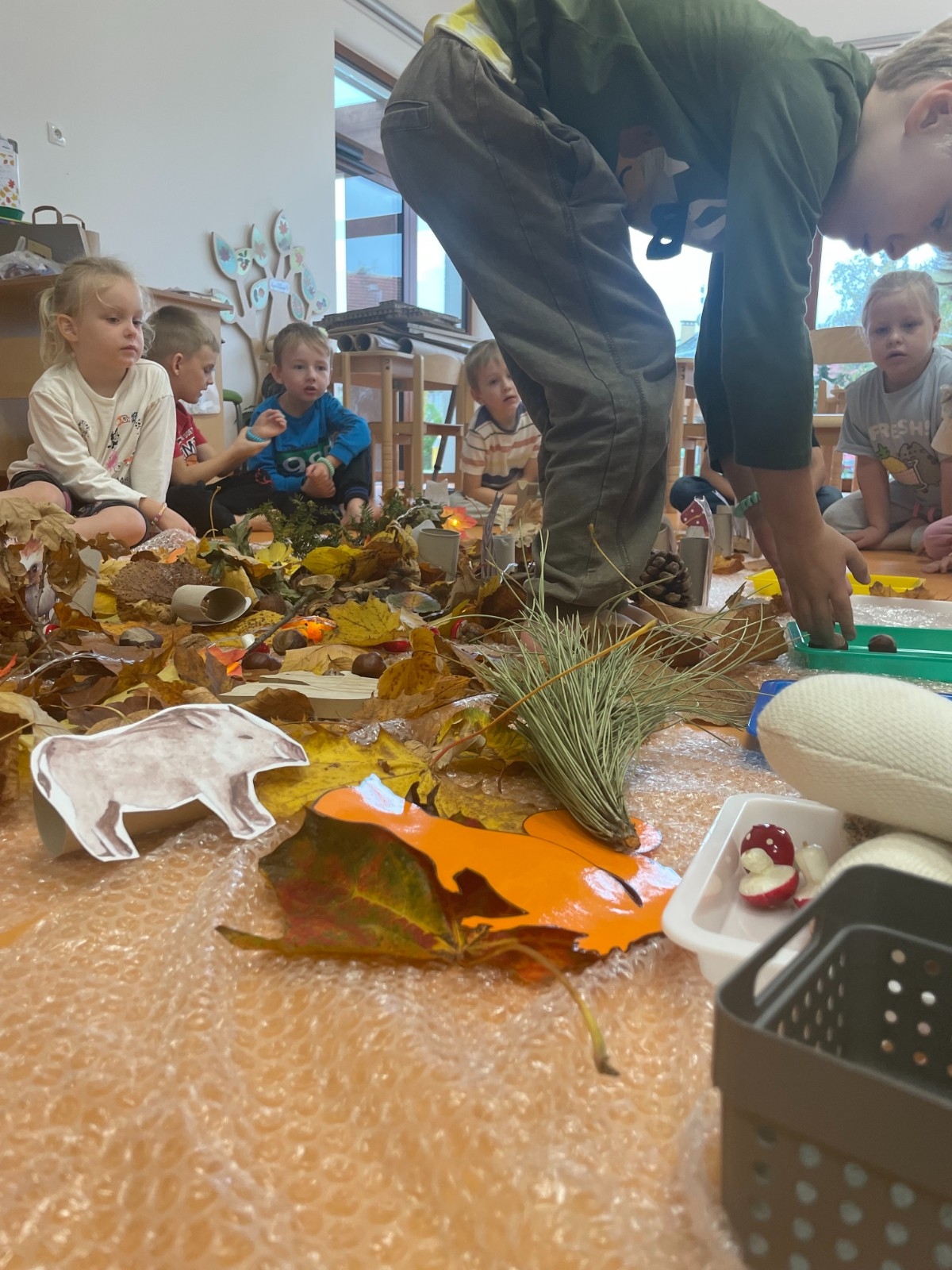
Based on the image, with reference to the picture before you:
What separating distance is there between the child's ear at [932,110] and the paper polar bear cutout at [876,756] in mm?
755

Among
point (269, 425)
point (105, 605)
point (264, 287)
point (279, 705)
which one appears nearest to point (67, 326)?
point (269, 425)

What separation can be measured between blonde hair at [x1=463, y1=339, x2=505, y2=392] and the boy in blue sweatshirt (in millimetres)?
378

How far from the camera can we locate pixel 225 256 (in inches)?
140

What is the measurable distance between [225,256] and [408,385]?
90cm

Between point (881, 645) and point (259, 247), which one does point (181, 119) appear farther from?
point (881, 645)

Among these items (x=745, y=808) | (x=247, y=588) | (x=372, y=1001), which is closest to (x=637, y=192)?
(x=247, y=588)

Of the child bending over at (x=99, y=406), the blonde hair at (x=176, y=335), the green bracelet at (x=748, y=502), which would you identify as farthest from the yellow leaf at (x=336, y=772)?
the blonde hair at (x=176, y=335)

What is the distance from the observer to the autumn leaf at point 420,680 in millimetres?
637

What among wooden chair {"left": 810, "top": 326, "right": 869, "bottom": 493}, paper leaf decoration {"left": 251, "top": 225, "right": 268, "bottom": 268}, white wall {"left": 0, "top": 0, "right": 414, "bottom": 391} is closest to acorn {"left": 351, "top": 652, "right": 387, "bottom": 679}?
white wall {"left": 0, "top": 0, "right": 414, "bottom": 391}

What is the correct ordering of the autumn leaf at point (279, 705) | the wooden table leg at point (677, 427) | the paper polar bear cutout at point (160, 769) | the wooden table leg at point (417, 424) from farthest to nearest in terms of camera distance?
the wooden table leg at point (417, 424), the wooden table leg at point (677, 427), the autumn leaf at point (279, 705), the paper polar bear cutout at point (160, 769)

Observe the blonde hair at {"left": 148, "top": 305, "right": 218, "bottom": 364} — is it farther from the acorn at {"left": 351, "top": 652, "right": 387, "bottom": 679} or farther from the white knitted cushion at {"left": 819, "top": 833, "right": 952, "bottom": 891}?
the white knitted cushion at {"left": 819, "top": 833, "right": 952, "bottom": 891}

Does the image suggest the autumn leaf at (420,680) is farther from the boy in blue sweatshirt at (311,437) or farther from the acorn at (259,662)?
the boy in blue sweatshirt at (311,437)

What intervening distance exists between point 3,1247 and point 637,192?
1.14m

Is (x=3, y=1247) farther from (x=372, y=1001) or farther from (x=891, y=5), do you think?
(x=891, y=5)
